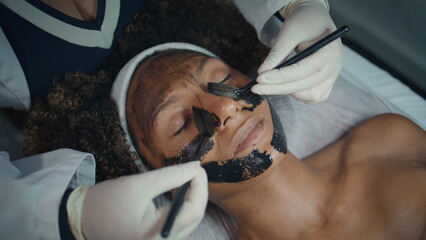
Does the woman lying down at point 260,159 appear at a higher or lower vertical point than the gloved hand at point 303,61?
lower

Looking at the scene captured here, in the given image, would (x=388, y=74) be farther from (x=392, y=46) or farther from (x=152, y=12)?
(x=152, y=12)

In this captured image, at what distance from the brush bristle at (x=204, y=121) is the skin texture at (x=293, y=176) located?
23 millimetres

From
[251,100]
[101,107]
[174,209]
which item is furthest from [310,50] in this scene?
[101,107]

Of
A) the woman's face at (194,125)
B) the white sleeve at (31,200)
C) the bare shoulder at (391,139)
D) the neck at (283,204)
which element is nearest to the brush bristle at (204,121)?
the woman's face at (194,125)

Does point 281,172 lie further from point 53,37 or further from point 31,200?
point 53,37

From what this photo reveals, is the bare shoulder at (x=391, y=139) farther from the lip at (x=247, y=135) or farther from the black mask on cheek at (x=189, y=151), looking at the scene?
the black mask on cheek at (x=189, y=151)

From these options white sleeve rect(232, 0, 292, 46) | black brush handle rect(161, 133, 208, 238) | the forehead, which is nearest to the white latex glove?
black brush handle rect(161, 133, 208, 238)

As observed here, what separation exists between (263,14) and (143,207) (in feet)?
3.11

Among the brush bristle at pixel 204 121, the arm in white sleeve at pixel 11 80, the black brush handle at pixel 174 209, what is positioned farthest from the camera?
the arm in white sleeve at pixel 11 80

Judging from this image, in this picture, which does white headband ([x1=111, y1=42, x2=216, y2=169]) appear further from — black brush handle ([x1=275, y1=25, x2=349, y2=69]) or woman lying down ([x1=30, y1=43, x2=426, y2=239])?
black brush handle ([x1=275, y1=25, x2=349, y2=69])

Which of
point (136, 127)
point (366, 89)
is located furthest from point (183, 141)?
point (366, 89)

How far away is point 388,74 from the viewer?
176 centimetres

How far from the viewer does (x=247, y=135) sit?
43.4 inches

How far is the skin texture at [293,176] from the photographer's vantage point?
3.69ft
